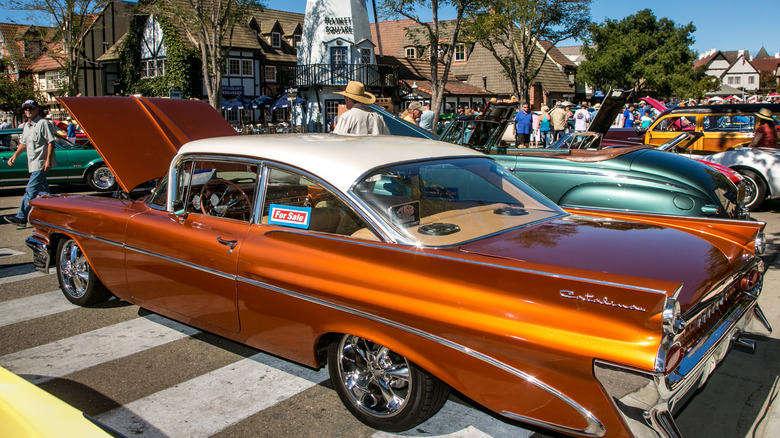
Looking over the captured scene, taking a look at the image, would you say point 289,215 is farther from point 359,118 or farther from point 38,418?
point 359,118

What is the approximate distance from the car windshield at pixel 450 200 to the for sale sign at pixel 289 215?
382mm

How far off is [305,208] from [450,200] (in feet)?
3.04

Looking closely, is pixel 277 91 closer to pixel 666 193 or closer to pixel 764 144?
pixel 764 144

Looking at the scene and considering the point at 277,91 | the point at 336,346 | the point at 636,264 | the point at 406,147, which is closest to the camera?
the point at 636,264

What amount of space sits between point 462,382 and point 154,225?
8.54 feet

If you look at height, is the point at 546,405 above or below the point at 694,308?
below

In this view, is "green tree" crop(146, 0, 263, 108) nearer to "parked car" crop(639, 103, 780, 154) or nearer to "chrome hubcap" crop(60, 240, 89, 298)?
"parked car" crop(639, 103, 780, 154)

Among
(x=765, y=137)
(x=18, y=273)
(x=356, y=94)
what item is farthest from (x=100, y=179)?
(x=765, y=137)

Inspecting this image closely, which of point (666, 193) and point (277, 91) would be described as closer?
point (666, 193)

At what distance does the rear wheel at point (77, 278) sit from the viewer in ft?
16.5

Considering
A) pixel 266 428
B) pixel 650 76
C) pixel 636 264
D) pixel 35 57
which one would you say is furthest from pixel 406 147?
pixel 35 57

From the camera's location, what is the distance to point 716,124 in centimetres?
1422

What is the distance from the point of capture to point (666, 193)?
585 cm

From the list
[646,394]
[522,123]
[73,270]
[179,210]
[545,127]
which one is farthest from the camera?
[545,127]
